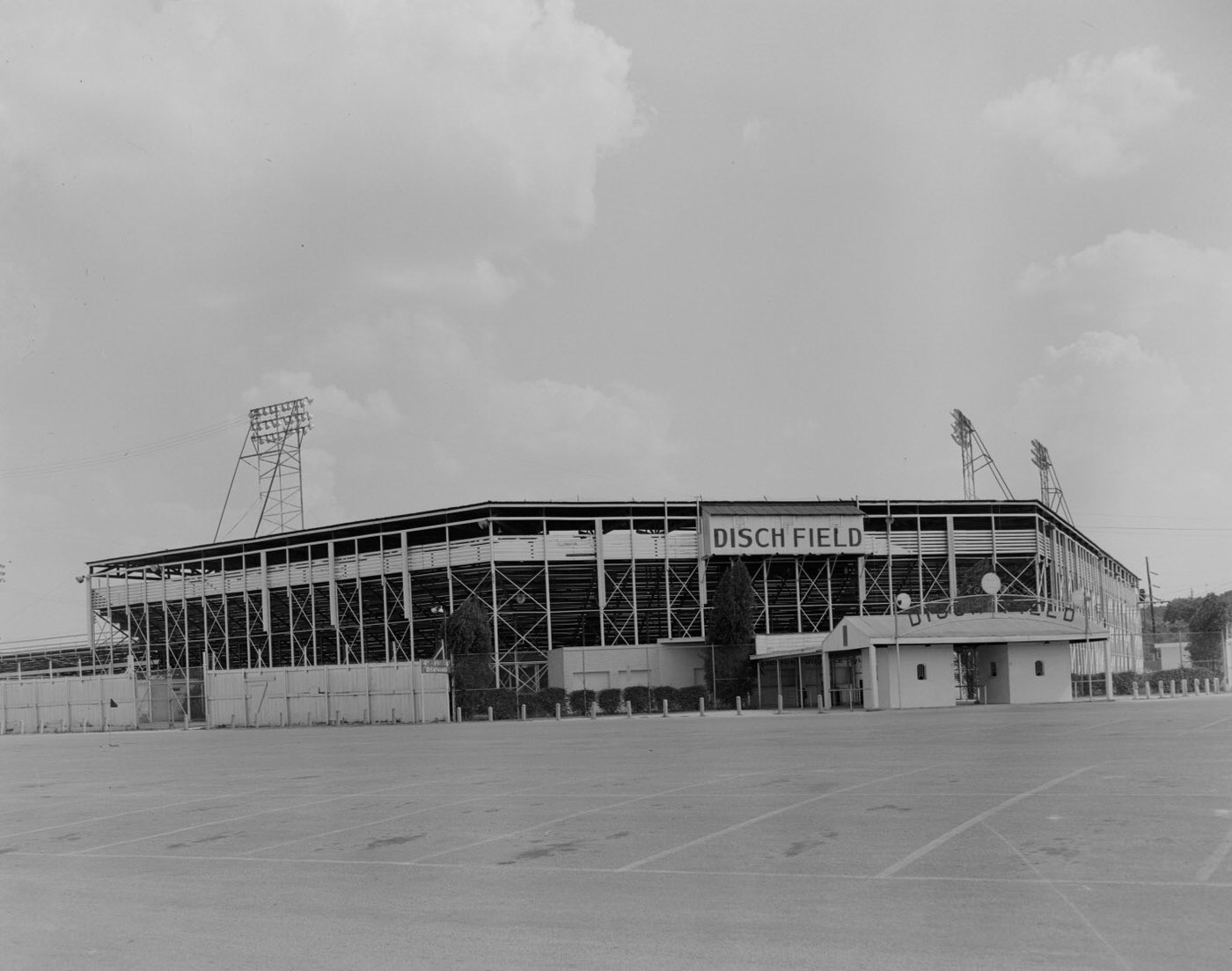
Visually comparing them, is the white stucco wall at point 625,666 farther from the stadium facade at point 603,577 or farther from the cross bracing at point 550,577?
the cross bracing at point 550,577

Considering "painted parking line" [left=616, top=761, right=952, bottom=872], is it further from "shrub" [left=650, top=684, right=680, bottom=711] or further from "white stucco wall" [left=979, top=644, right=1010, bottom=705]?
"shrub" [left=650, top=684, right=680, bottom=711]

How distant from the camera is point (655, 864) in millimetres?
Result: 11562

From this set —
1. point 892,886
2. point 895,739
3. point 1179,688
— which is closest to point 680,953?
point 892,886

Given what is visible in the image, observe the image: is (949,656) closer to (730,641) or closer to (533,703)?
(730,641)

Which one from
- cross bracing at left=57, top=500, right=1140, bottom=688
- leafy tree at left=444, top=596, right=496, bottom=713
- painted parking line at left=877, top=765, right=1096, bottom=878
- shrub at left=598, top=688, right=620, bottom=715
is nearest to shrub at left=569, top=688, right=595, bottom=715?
shrub at left=598, top=688, right=620, bottom=715

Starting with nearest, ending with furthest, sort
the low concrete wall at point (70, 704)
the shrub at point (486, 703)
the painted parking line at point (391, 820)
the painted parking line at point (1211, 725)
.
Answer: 1. the painted parking line at point (391, 820)
2. the painted parking line at point (1211, 725)
3. the shrub at point (486, 703)
4. the low concrete wall at point (70, 704)

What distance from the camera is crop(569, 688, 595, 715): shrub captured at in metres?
58.4

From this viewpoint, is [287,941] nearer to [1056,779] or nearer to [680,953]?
[680,953]

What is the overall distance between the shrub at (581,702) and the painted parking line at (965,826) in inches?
1645

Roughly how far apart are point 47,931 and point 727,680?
5277cm

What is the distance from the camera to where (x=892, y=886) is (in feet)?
32.9

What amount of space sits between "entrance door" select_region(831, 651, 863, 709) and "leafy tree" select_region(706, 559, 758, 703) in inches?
212

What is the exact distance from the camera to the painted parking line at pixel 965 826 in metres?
10.9

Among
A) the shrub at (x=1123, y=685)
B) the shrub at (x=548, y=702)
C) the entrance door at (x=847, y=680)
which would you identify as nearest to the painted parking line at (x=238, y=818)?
the entrance door at (x=847, y=680)
